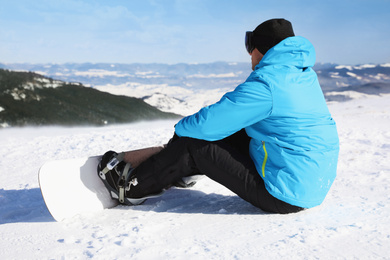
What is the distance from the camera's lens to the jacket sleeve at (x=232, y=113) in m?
1.89

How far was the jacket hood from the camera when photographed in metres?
1.94

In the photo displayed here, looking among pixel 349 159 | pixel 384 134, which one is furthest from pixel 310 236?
pixel 384 134

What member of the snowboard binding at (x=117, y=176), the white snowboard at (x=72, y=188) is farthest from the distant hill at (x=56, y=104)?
the snowboard binding at (x=117, y=176)

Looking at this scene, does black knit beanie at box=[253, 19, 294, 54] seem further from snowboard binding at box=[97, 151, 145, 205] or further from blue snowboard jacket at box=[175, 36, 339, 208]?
snowboard binding at box=[97, 151, 145, 205]

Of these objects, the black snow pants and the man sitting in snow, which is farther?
the black snow pants

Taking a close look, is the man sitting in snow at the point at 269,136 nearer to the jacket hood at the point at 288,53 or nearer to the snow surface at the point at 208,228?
the jacket hood at the point at 288,53

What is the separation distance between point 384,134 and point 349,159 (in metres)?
1.54

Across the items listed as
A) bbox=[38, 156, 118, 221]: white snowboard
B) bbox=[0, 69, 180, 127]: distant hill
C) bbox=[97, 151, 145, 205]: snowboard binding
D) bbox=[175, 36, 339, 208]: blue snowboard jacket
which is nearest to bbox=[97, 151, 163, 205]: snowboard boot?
bbox=[97, 151, 145, 205]: snowboard binding

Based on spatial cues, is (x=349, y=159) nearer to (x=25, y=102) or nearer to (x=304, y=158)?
(x=304, y=158)

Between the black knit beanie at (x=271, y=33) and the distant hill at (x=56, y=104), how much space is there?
45.8 ft

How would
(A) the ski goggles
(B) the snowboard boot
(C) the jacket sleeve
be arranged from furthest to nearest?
(B) the snowboard boot
(A) the ski goggles
(C) the jacket sleeve

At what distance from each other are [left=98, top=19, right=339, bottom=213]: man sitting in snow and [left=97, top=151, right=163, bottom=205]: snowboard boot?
0.14 meters

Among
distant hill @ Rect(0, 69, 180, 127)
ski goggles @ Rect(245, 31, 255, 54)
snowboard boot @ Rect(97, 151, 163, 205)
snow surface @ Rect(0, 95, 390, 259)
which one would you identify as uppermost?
ski goggles @ Rect(245, 31, 255, 54)

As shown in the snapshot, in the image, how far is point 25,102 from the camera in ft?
59.0
